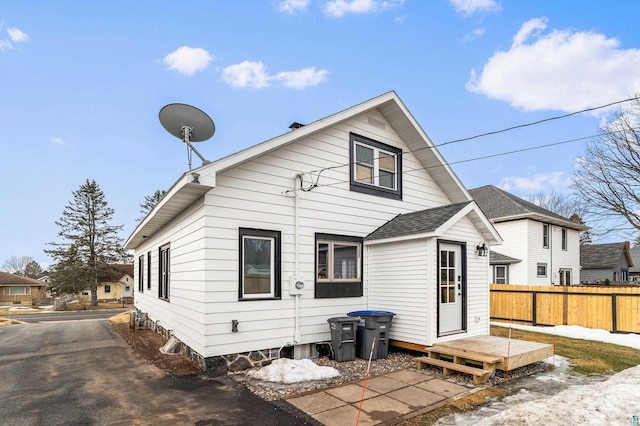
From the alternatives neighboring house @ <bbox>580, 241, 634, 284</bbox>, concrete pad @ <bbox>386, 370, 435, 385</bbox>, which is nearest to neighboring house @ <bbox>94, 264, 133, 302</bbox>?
concrete pad @ <bbox>386, 370, 435, 385</bbox>

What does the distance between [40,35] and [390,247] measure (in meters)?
12.1

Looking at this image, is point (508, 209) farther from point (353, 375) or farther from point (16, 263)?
point (16, 263)

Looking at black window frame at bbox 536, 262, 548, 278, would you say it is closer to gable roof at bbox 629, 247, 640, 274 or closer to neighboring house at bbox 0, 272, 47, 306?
gable roof at bbox 629, 247, 640, 274

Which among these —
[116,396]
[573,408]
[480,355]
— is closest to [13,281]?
[116,396]

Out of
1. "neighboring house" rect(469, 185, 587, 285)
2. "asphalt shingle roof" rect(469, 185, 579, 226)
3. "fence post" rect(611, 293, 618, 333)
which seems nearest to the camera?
"fence post" rect(611, 293, 618, 333)

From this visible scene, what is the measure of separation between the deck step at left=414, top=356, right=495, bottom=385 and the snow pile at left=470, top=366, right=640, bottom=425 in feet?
3.16

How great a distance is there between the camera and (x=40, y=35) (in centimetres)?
1096

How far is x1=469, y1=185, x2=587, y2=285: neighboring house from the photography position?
1995 cm

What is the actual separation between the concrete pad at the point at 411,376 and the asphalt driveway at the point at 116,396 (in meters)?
2.24

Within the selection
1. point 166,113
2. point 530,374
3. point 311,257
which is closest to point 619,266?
point 530,374

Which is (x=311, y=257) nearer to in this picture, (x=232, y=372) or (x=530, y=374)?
(x=232, y=372)

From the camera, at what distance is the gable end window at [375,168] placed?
8.64 metres

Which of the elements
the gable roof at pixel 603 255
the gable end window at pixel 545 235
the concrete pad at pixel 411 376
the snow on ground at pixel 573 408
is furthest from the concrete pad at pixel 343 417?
the gable roof at pixel 603 255

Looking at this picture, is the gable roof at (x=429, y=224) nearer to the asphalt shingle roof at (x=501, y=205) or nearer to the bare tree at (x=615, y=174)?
the asphalt shingle roof at (x=501, y=205)
